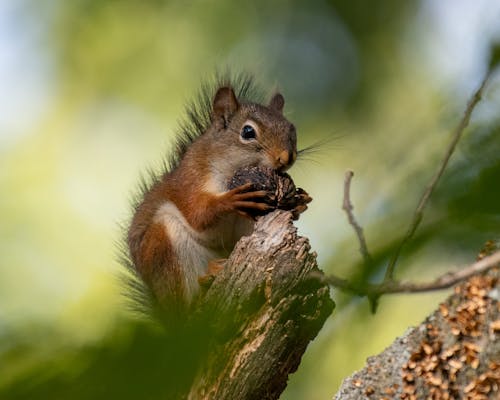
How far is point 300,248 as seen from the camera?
65.7 inches

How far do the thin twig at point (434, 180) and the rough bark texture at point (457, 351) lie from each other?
87 cm

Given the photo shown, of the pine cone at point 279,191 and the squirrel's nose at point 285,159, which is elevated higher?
the pine cone at point 279,191

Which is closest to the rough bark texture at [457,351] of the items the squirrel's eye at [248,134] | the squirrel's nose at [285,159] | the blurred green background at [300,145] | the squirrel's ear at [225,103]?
the blurred green background at [300,145]

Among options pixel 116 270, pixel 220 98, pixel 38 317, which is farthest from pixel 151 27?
pixel 38 317

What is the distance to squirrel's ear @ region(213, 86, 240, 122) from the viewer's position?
338cm

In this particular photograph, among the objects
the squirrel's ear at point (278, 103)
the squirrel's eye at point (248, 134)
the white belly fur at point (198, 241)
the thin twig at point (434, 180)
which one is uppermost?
the thin twig at point (434, 180)

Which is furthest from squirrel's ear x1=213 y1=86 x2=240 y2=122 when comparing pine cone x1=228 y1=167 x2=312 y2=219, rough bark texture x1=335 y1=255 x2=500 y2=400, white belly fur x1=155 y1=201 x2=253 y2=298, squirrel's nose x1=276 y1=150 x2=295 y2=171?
rough bark texture x1=335 y1=255 x2=500 y2=400

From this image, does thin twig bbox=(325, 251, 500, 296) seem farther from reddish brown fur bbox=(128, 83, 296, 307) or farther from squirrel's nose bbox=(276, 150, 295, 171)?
squirrel's nose bbox=(276, 150, 295, 171)

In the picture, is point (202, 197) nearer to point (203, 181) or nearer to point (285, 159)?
point (203, 181)

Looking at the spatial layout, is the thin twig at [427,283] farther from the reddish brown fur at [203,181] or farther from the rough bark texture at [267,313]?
the reddish brown fur at [203,181]

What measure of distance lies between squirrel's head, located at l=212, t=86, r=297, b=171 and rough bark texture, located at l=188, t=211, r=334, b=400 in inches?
49.6

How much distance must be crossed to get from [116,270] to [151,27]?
147cm

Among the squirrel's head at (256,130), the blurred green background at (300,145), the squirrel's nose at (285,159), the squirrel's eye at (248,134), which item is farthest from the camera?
the squirrel's eye at (248,134)

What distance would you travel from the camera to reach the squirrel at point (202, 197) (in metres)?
2.71
